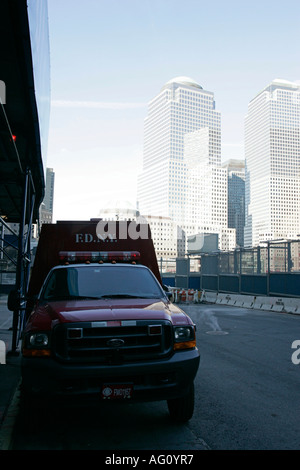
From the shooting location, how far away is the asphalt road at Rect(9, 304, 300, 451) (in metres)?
4.07

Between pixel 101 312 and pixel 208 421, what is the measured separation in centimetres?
184

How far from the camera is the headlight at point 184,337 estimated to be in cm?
444

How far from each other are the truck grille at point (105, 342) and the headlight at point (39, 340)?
10 cm

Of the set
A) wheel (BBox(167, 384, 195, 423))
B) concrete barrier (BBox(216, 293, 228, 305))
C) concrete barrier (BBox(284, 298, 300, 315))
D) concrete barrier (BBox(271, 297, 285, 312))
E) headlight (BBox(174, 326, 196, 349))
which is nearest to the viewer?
headlight (BBox(174, 326, 196, 349))

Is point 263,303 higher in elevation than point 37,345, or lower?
lower

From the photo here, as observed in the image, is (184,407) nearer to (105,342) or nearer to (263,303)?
(105,342)

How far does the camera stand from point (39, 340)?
13.8ft

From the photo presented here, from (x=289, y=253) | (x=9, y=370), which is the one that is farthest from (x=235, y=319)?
(x=9, y=370)

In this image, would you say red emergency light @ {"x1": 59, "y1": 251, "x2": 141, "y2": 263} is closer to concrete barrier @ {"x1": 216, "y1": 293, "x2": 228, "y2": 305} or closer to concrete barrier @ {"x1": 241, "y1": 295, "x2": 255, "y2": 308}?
concrete barrier @ {"x1": 241, "y1": 295, "x2": 255, "y2": 308}

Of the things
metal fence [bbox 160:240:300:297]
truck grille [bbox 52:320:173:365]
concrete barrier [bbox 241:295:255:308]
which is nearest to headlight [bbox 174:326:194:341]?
truck grille [bbox 52:320:173:365]

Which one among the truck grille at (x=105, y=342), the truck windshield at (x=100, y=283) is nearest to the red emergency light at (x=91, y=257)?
the truck windshield at (x=100, y=283)

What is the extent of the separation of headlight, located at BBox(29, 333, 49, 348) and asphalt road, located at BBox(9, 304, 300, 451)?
Result: 87 centimetres

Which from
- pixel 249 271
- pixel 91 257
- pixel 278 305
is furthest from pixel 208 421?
pixel 249 271
